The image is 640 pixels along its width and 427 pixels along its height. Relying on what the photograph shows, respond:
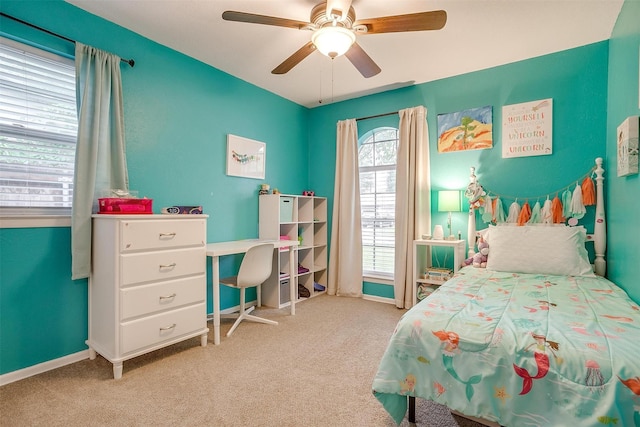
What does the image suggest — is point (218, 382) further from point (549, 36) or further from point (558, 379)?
point (549, 36)

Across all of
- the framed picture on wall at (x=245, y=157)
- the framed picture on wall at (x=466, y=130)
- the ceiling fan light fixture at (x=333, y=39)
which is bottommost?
the framed picture on wall at (x=245, y=157)

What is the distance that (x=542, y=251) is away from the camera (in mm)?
2430

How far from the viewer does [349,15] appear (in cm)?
197

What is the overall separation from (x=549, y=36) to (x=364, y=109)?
197 cm

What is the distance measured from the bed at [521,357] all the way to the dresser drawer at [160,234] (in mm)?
1664

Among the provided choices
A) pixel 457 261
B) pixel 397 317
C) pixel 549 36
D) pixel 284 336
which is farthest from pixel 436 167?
pixel 284 336

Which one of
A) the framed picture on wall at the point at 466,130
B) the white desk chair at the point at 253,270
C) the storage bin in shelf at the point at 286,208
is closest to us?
the white desk chair at the point at 253,270

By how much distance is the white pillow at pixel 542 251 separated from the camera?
236 centimetres

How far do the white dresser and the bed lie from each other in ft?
5.16

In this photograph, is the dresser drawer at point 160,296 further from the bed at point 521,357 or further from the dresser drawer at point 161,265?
the bed at point 521,357

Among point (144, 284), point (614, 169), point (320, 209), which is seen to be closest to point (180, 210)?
point (144, 284)

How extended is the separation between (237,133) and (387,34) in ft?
5.98

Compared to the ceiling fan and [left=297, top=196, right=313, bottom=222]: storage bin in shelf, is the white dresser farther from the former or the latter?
[left=297, top=196, right=313, bottom=222]: storage bin in shelf

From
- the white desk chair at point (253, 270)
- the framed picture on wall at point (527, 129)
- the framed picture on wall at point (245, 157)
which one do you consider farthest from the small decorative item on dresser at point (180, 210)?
the framed picture on wall at point (527, 129)
